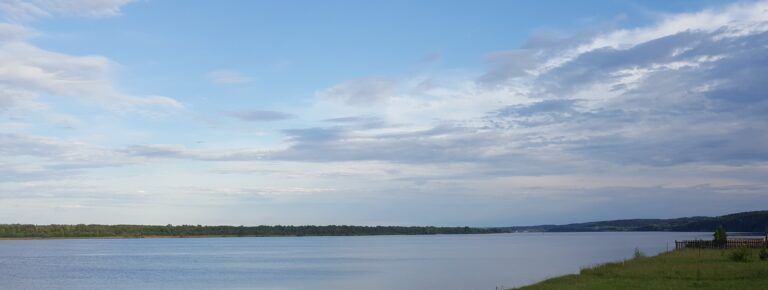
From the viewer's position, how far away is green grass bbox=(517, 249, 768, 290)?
87.9 feet

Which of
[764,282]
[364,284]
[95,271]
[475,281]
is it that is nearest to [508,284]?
[475,281]

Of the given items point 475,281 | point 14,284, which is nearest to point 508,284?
point 475,281

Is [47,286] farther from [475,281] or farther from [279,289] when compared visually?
[475,281]

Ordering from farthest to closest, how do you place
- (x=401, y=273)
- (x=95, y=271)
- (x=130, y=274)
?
(x=95, y=271)
(x=130, y=274)
(x=401, y=273)

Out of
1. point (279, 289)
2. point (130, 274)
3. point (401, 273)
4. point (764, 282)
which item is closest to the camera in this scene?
point (764, 282)

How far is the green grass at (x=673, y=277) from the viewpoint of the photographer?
26781 mm

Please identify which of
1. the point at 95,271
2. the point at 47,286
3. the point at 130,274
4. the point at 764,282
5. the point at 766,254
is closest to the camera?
the point at 764,282

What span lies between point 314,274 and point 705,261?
1054 inches

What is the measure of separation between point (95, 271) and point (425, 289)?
3452cm

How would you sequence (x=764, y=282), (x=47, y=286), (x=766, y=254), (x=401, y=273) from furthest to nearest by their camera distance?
(x=401, y=273) → (x=47, y=286) → (x=766, y=254) → (x=764, y=282)

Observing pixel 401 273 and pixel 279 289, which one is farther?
pixel 401 273

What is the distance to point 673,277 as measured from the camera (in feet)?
100

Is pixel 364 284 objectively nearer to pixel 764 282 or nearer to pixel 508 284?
pixel 508 284

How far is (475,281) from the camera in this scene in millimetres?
42688
